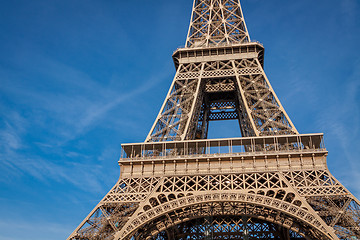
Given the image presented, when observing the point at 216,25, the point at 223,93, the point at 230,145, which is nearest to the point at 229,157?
the point at 230,145

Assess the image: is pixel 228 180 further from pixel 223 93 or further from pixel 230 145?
pixel 223 93

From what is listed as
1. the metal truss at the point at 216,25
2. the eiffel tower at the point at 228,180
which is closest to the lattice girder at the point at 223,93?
the eiffel tower at the point at 228,180

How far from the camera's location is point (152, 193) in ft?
74.9

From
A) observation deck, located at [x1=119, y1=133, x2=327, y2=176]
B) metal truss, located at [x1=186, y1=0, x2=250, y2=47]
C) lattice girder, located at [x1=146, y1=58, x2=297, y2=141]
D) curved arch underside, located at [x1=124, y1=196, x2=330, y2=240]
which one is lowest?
curved arch underside, located at [x1=124, y1=196, x2=330, y2=240]

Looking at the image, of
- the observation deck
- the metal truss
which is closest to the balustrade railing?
the observation deck

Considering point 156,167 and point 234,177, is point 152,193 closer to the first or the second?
point 156,167

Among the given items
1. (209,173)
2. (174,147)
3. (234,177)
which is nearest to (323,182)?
(234,177)

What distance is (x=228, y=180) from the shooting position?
2353 centimetres

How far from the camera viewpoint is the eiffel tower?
21.3 meters

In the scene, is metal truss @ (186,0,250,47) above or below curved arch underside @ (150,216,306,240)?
above

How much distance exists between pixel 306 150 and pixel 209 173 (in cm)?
650

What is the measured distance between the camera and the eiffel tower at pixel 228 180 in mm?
21297

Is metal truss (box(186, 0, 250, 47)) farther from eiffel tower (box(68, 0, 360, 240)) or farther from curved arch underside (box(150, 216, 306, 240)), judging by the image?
curved arch underside (box(150, 216, 306, 240))

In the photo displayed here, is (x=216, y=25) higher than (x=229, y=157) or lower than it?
higher
